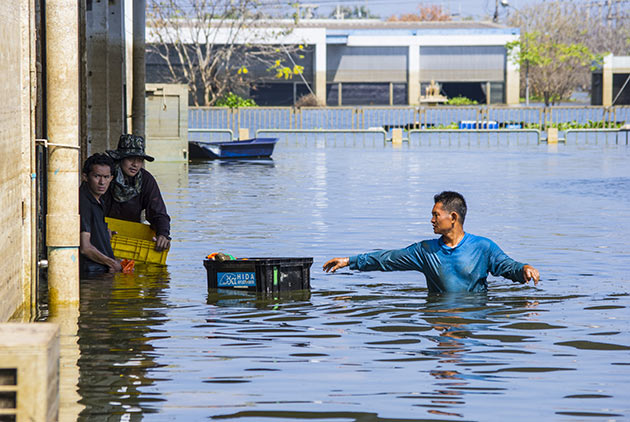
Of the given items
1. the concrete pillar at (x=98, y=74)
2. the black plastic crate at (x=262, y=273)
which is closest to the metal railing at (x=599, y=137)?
the concrete pillar at (x=98, y=74)

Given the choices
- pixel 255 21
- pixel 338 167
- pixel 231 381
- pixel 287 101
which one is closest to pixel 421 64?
pixel 287 101

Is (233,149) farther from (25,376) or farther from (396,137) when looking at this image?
(25,376)

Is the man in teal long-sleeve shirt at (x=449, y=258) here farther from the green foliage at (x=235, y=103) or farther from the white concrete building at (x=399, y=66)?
the white concrete building at (x=399, y=66)

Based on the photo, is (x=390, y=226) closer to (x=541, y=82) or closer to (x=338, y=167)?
(x=338, y=167)

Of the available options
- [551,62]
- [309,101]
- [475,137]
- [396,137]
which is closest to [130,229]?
[396,137]

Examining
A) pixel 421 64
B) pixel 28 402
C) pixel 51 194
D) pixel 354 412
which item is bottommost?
pixel 354 412

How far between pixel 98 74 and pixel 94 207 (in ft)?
26.7

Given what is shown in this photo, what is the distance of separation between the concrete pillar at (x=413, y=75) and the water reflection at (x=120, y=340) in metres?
66.5

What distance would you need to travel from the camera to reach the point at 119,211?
12.4 m

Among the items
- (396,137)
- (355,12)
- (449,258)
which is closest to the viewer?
(449,258)

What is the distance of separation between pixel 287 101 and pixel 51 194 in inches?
2690

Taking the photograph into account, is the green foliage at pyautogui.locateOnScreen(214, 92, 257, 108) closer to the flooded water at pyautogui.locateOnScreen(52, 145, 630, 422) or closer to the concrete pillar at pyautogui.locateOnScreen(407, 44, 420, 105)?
the concrete pillar at pyautogui.locateOnScreen(407, 44, 420, 105)

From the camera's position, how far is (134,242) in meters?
12.4

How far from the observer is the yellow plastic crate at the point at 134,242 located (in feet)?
40.4
